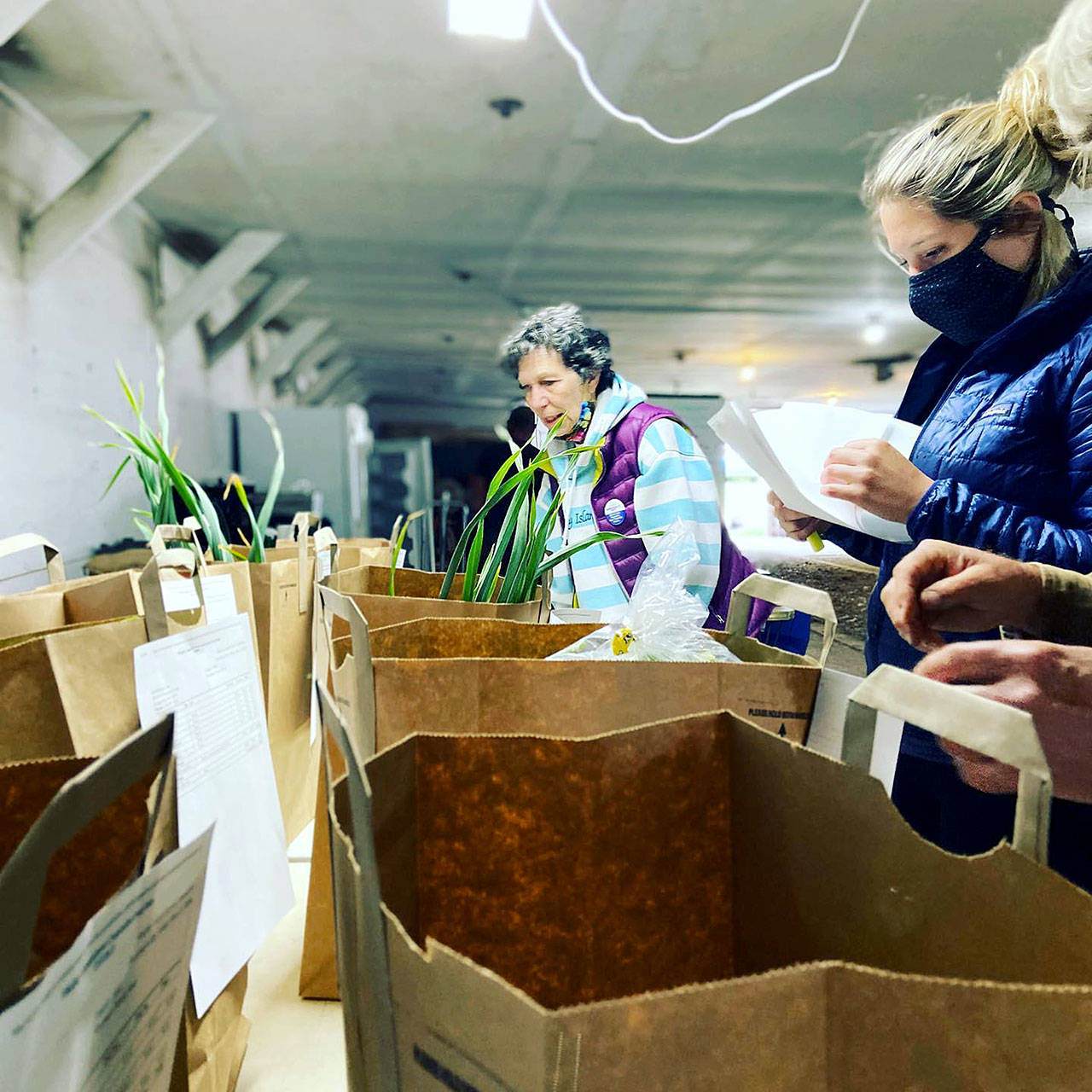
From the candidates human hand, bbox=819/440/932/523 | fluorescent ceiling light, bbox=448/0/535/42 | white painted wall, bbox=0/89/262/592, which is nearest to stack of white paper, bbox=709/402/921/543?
human hand, bbox=819/440/932/523

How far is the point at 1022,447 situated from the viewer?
750mm

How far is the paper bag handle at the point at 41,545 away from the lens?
0.70m

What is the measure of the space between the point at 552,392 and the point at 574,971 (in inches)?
49.4

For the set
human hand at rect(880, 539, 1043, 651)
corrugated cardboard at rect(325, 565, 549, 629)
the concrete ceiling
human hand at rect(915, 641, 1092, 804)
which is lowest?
corrugated cardboard at rect(325, 565, 549, 629)

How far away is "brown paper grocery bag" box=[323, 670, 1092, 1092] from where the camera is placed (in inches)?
8.3

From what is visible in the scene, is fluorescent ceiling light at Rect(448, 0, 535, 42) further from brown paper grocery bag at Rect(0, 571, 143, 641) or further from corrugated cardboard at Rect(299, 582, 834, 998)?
corrugated cardboard at Rect(299, 582, 834, 998)

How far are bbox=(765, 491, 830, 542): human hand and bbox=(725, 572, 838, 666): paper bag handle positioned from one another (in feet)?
1.05

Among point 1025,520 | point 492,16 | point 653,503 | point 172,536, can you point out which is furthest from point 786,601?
point 492,16

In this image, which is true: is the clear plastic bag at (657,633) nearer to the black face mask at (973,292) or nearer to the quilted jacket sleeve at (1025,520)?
the quilted jacket sleeve at (1025,520)

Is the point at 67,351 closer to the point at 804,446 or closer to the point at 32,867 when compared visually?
the point at 804,446

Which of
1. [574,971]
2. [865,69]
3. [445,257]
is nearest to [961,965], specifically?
[574,971]

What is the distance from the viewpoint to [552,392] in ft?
5.14

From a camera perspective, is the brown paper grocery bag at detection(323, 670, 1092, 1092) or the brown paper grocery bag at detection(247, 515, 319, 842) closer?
the brown paper grocery bag at detection(323, 670, 1092, 1092)

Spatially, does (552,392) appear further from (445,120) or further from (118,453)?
(118,453)
